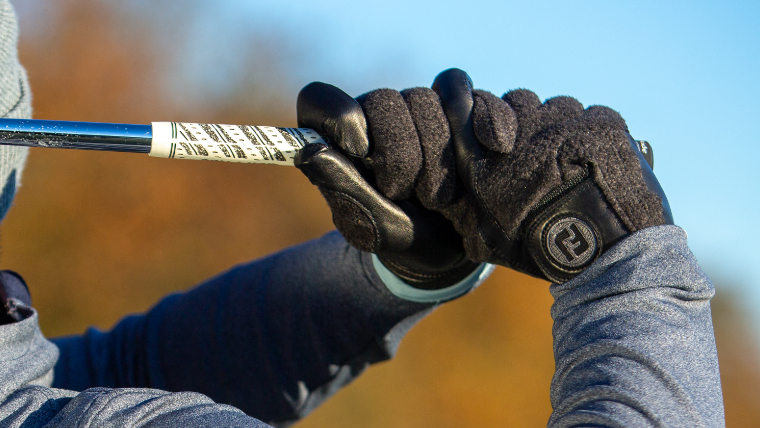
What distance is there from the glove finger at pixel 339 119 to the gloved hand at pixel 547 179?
0.13m

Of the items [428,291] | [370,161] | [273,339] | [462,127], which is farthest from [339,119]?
[273,339]

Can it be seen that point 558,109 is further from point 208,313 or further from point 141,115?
point 141,115

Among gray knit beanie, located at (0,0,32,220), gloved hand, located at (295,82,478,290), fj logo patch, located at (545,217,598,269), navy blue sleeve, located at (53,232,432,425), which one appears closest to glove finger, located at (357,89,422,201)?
gloved hand, located at (295,82,478,290)

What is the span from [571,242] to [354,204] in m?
0.31

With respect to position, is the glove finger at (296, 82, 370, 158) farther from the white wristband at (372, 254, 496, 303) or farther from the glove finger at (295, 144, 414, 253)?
the white wristband at (372, 254, 496, 303)

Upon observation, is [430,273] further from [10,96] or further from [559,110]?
[10,96]

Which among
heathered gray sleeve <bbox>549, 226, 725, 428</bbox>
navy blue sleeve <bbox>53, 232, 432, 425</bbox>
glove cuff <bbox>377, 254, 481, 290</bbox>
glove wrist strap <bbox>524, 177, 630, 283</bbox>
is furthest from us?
navy blue sleeve <bbox>53, 232, 432, 425</bbox>

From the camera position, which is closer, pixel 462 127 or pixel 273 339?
pixel 462 127

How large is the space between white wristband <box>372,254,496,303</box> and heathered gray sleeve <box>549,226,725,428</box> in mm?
324

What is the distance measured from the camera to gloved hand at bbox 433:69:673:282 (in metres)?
0.79

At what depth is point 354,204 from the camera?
887mm

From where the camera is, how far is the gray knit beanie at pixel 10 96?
111 centimetres

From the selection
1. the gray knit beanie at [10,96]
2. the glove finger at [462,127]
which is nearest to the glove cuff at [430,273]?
the glove finger at [462,127]

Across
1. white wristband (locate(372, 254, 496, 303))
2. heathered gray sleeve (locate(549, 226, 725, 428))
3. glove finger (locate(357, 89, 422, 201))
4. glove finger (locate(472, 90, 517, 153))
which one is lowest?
white wristband (locate(372, 254, 496, 303))
